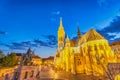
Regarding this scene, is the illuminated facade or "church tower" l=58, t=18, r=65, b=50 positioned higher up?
"church tower" l=58, t=18, r=65, b=50

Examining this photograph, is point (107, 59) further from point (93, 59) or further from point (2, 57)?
point (2, 57)

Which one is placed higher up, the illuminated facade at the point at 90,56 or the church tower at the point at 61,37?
the church tower at the point at 61,37

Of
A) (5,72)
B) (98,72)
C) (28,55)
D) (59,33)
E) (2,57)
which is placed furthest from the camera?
(59,33)

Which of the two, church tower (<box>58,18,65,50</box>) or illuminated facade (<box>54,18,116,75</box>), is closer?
illuminated facade (<box>54,18,116,75</box>)

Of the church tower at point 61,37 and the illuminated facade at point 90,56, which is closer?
the illuminated facade at point 90,56

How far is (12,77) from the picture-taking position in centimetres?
2723

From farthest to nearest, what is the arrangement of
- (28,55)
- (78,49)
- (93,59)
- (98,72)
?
(78,49) → (93,59) → (98,72) → (28,55)

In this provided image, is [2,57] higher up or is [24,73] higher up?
[2,57]

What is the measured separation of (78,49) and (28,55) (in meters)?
29.5

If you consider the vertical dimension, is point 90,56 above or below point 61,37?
below

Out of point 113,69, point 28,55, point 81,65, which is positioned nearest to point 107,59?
point 81,65

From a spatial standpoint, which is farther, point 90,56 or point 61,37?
point 61,37

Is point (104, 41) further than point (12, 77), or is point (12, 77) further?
point (104, 41)

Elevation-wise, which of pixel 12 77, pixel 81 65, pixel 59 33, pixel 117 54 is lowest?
pixel 12 77
